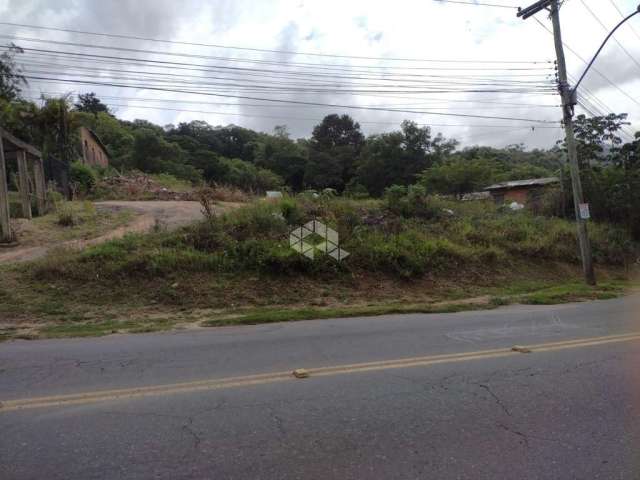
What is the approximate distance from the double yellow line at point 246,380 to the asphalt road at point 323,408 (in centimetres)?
3

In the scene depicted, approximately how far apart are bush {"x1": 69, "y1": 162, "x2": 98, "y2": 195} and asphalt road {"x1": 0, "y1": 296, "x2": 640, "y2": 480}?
825 inches

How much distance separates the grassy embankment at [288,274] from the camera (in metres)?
10.4

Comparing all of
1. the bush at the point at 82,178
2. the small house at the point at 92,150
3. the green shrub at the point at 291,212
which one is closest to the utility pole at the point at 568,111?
the green shrub at the point at 291,212

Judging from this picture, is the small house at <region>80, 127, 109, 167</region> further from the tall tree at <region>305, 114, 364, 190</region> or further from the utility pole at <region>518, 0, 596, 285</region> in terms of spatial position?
the utility pole at <region>518, 0, 596, 285</region>

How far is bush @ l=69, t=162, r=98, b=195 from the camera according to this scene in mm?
26431

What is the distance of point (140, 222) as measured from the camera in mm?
17625

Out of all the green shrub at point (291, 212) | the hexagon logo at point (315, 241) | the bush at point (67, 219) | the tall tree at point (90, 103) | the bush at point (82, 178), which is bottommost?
the hexagon logo at point (315, 241)

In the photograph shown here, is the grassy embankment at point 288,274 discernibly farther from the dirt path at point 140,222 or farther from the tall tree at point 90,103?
the tall tree at point 90,103

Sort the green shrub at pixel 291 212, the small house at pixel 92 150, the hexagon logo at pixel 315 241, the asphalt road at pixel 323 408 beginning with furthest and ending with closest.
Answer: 1. the small house at pixel 92 150
2. the green shrub at pixel 291 212
3. the hexagon logo at pixel 315 241
4. the asphalt road at pixel 323 408

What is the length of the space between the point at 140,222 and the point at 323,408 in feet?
48.2

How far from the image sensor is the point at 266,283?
501 inches

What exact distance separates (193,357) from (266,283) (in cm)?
631

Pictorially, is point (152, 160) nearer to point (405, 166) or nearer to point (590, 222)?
point (405, 166)

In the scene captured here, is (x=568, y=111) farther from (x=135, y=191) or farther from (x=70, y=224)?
(x=135, y=191)
